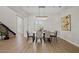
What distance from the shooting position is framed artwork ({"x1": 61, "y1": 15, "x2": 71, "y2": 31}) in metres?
7.05

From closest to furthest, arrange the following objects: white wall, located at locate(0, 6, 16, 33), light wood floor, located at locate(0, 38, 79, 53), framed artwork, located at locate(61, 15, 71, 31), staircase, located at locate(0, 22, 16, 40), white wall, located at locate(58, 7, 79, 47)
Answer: light wood floor, located at locate(0, 38, 79, 53) → white wall, located at locate(58, 7, 79, 47) → framed artwork, located at locate(61, 15, 71, 31) → white wall, located at locate(0, 6, 16, 33) → staircase, located at locate(0, 22, 16, 40)

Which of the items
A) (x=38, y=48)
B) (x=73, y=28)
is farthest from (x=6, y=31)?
(x=73, y=28)

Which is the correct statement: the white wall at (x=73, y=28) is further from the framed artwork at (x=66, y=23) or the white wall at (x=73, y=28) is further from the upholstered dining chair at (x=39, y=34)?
the upholstered dining chair at (x=39, y=34)

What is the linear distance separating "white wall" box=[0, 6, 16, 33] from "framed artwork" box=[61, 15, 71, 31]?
3216 mm

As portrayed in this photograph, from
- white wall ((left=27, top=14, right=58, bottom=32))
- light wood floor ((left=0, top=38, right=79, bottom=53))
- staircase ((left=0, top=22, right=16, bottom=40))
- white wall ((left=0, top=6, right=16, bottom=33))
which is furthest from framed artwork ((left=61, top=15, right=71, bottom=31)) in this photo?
staircase ((left=0, top=22, right=16, bottom=40))

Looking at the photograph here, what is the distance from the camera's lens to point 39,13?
7305mm

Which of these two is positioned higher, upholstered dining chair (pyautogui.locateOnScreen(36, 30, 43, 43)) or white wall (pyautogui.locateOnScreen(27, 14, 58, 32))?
white wall (pyautogui.locateOnScreen(27, 14, 58, 32))

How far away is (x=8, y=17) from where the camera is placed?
917 centimetres

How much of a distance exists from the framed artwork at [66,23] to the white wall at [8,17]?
10.5ft

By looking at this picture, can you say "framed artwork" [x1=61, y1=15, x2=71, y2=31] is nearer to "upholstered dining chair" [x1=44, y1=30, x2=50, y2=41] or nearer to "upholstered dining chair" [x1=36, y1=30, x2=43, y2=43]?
"upholstered dining chair" [x1=44, y1=30, x2=50, y2=41]

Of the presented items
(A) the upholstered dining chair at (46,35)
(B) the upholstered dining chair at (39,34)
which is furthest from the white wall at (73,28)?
(B) the upholstered dining chair at (39,34)

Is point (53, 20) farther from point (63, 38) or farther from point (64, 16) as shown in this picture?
point (63, 38)

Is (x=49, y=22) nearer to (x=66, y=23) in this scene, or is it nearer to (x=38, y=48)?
(x=66, y=23)

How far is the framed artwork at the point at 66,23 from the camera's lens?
705cm
